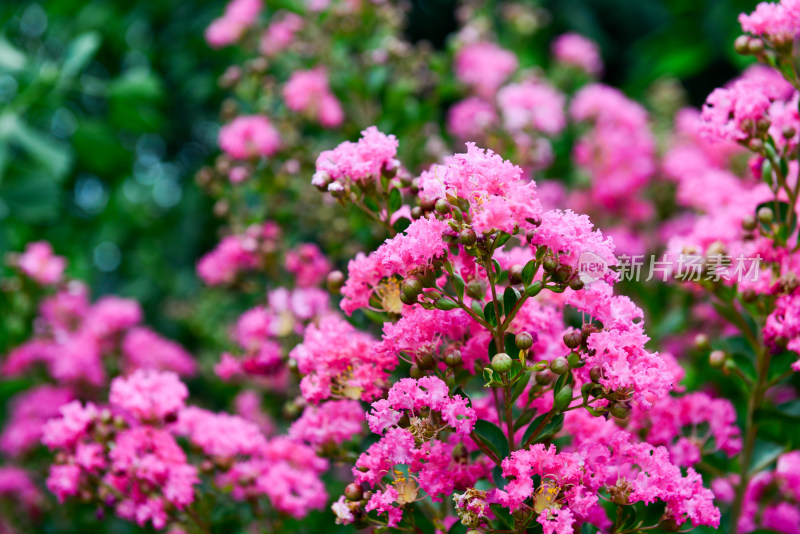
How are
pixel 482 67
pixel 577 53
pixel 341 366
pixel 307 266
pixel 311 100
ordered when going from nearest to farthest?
pixel 341 366 → pixel 307 266 → pixel 311 100 → pixel 482 67 → pixel 577 53

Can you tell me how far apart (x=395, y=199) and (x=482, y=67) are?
4.87 ft

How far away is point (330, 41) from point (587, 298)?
1665mm

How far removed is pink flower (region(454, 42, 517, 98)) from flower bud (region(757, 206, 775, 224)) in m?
1.32

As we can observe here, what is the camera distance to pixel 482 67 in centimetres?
256

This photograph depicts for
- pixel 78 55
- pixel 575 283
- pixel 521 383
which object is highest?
pixel 78 55

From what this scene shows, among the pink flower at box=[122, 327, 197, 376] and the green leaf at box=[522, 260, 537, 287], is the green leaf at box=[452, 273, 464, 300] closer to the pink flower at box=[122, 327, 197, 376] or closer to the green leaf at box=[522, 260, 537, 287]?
the green leaf at box=[522, 260, 537, 287]

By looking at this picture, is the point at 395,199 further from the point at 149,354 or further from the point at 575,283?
the point at 149,354

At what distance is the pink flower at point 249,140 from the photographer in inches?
79.5

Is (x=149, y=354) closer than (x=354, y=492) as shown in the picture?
No

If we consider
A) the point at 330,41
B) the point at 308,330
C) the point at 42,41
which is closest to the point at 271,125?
the point at 330,41

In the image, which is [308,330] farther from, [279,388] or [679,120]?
[679,120]

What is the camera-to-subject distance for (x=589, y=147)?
2.67m

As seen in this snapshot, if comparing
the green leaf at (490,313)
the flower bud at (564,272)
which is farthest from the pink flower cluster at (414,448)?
the flower bud at (564,272)

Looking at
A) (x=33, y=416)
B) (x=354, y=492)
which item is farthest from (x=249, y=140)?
(x=354, y=492)
